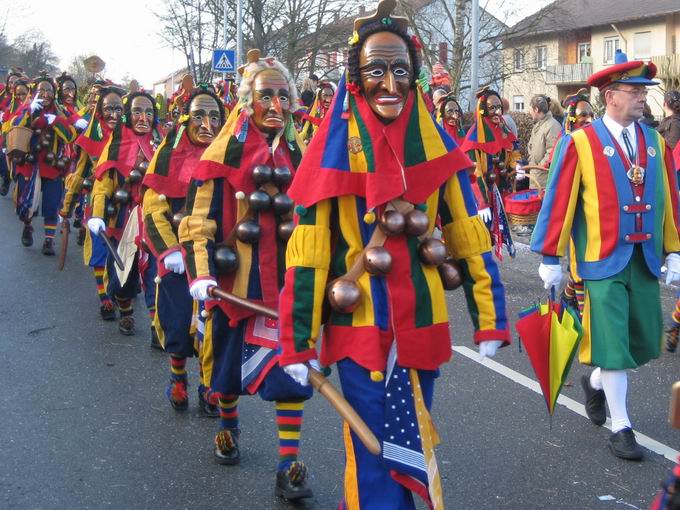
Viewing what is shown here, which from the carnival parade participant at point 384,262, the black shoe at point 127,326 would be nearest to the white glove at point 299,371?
the carnival parade participant at point 384,262

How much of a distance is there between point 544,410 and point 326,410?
136 cm

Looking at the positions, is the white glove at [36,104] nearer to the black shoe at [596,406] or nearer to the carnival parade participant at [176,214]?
the carnival parade participant at [176,214]

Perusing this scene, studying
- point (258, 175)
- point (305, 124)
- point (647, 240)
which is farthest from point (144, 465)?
point (305, 124)

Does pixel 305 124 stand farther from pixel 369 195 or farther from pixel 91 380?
pixel 369 195

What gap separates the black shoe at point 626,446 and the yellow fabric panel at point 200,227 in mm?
2343

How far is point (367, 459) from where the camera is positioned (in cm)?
318

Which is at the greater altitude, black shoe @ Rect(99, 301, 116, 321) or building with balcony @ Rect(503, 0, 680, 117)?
building with balcony @ Rect(503, 0, 680, 117)

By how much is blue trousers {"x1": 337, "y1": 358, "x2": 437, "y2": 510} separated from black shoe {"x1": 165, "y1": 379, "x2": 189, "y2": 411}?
2.75 m

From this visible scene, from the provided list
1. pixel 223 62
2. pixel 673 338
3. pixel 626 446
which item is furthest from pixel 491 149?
pixel 223 62

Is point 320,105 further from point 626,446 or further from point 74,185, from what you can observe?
point 626,446

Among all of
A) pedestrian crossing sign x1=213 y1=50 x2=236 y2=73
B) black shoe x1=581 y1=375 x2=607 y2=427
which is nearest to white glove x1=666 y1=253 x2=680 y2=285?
black shoe x1=581 y1=375 x2=607 y2=427

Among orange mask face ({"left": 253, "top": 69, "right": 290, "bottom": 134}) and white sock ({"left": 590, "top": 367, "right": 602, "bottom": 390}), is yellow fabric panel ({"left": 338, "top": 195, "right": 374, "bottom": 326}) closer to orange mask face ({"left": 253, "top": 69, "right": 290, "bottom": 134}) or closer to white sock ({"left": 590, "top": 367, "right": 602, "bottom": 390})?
orange mask face ({"left": 253, "top": 69, "right": 290, "bottom": 134})

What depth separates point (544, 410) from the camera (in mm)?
5801

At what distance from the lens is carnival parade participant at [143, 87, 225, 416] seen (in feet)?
18.1
